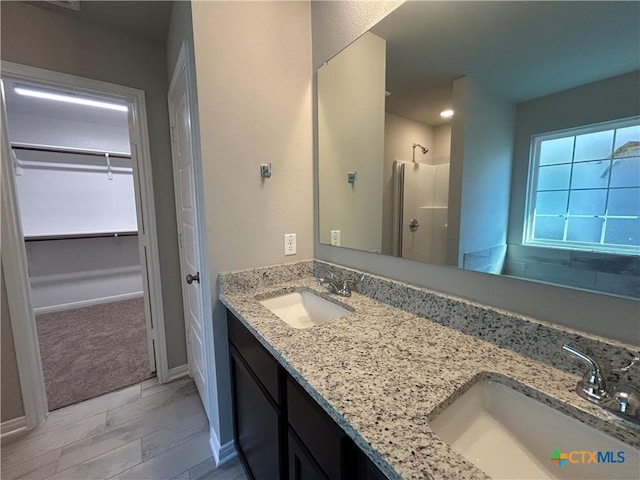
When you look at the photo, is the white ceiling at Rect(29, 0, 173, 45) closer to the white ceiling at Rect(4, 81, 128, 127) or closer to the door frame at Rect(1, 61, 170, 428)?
the door frame at Rect(1, 61, 170, 428)

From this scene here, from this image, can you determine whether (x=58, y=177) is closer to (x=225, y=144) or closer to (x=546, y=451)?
(x=225, y=144)

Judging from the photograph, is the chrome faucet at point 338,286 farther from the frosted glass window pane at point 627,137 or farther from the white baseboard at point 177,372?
the white baseboard at point 177,372

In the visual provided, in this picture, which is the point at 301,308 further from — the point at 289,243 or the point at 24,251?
the point at 24,251

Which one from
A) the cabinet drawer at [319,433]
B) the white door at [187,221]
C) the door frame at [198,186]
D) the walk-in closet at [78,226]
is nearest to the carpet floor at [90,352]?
the walk-in closet at [78,226]

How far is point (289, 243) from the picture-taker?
153 centimetres

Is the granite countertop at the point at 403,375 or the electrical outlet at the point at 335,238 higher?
the electrical outlet at the point at 335,238

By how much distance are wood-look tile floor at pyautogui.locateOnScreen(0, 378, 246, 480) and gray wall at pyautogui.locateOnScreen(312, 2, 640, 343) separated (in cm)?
133

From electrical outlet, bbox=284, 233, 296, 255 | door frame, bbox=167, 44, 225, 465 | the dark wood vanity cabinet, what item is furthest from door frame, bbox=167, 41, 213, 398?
electrical outlet, bbox=284, 233, 296, 255

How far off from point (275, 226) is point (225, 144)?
0.48 metres

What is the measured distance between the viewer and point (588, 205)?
657 mm

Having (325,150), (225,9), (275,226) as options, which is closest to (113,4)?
(225,9)

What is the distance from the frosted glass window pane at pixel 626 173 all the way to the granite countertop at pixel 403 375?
38 centimetres

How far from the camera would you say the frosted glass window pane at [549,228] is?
0.71 meters

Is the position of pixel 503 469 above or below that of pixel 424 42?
below
